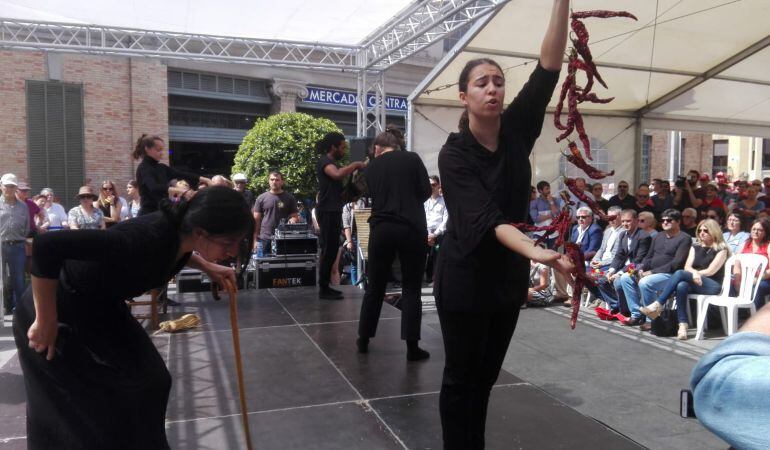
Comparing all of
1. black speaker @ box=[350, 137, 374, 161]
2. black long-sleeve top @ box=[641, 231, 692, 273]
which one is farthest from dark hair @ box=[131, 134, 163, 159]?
black long-sleeve top @ box=[641, 231, 692, 273]

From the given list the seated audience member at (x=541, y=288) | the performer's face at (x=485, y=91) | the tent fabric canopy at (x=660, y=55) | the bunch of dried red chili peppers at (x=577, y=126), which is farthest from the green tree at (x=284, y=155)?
the bunch of dried red chili peppers at (x=577, y=126)

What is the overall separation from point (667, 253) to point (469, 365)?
5.61 meters

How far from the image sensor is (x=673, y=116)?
1163cm

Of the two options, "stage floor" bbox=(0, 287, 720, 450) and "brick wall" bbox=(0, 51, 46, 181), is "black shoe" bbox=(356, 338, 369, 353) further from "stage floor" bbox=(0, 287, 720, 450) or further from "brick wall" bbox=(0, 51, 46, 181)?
"brick wall" bbox=(0, 51, 46, 181)

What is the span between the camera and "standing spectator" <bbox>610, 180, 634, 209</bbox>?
9938 millimetres

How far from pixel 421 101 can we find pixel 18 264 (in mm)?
5993

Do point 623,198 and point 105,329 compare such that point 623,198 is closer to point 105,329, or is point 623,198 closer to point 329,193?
point 329,193

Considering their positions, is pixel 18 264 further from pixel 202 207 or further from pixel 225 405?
pixel 202 207

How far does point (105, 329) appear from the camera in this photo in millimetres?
2041

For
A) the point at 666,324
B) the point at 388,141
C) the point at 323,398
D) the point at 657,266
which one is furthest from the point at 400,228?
the point at 657,266

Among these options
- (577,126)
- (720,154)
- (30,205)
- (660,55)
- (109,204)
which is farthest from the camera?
(720,154)

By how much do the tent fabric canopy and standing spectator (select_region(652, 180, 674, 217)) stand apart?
1.70 meters

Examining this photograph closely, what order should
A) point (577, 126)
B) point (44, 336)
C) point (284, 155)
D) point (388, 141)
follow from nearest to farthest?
point (44, 336) < point (577, 126) < point (388, 141) < point (284, 155)

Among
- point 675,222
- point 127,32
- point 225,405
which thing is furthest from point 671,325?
point 127,32
